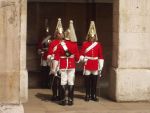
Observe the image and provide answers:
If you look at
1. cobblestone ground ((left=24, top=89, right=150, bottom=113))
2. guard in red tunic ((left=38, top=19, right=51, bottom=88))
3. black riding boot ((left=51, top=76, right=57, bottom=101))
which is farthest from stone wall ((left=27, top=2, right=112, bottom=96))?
black riding boot ((left=51, top=76, right=57, bottom=101))

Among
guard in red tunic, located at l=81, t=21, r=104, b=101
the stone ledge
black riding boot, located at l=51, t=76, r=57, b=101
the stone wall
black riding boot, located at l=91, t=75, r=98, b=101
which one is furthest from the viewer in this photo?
the stone wall

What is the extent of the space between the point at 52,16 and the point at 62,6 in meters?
0.43

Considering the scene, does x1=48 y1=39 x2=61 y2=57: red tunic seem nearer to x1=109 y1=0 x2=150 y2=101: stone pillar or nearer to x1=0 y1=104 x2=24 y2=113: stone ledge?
x1=109 y1=0 x2=150 y2=101: stone pillar

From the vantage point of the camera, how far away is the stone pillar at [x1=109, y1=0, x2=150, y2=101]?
14.1 meters

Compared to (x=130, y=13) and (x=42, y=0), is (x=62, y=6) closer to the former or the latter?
(x=42, y=0)

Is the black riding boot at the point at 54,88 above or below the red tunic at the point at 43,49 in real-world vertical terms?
below

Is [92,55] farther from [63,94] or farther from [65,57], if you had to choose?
[63,94]

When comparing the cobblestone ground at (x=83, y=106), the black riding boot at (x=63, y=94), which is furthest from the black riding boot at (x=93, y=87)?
the black riding boot at (x=63, y=94)

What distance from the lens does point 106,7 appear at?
17344 millimetres

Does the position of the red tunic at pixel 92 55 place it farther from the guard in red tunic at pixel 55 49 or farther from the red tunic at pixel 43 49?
the red tunic at pixel 43 49

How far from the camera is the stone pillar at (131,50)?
14094mm

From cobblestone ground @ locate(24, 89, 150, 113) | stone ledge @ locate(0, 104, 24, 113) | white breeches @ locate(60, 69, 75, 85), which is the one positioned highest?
white breeches @ locate(60, 69, 75, 85)

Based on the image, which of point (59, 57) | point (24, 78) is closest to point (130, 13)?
point (59, 57)

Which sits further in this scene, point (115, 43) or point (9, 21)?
point (115, 43)
